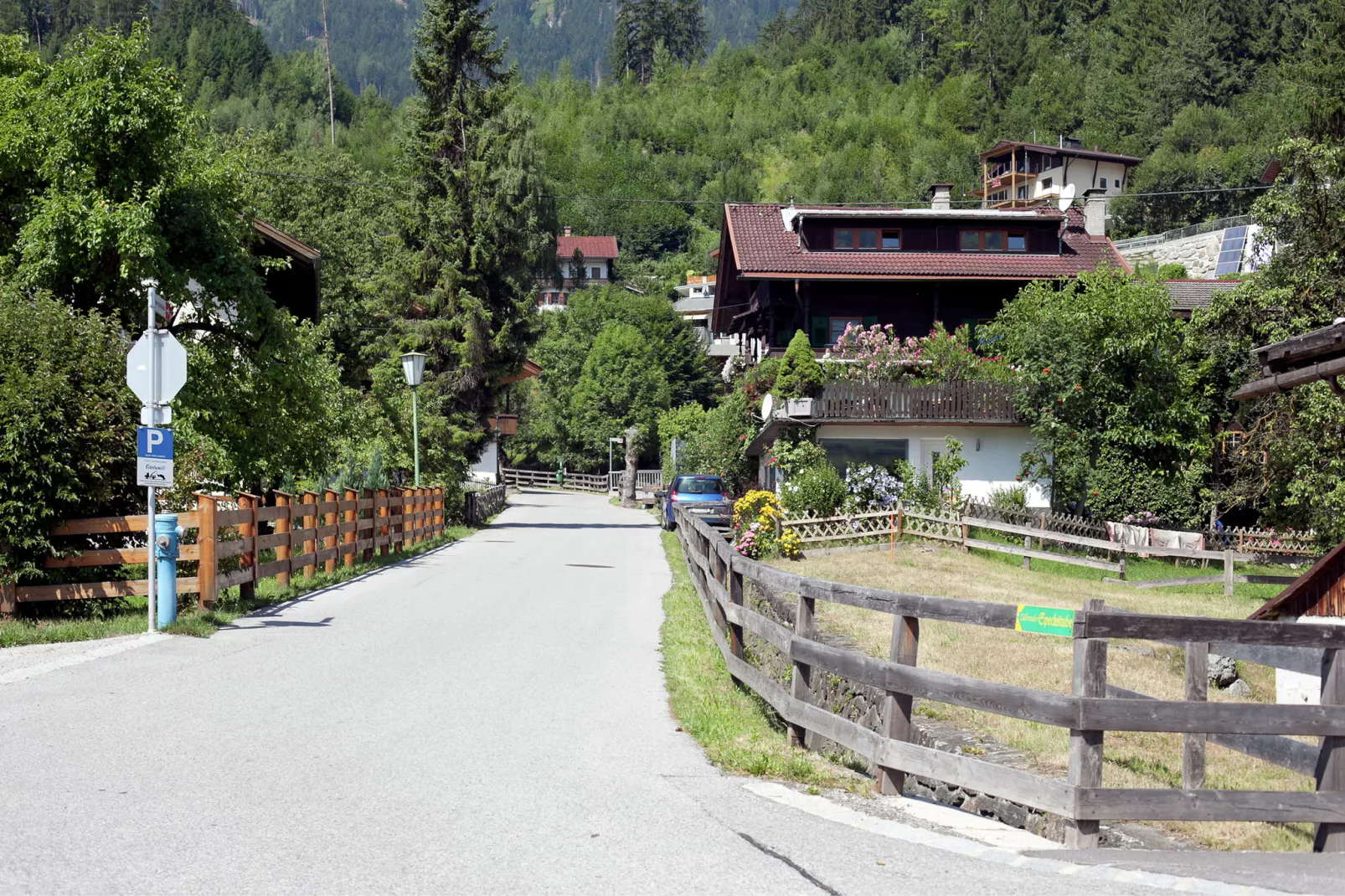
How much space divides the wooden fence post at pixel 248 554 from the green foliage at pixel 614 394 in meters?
69.3

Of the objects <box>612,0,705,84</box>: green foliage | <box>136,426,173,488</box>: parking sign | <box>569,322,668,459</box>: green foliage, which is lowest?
<box>136,426,173,488</box>: parking sign

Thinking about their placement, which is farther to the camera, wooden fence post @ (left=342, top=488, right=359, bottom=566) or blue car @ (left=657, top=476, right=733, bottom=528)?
blue car @ (left=657, top=476, right=733, bottom=528)

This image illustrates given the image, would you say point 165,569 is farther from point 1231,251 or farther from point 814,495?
point 1231,251

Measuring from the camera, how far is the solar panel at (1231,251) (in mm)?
65375

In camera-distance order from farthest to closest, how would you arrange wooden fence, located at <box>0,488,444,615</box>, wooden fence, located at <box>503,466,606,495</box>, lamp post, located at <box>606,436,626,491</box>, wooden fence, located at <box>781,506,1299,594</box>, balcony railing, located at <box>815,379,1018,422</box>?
wooden fence, located at <box>503,466,606,495</box>
lamp post, located at <box>606,436,626,491</box>
balcony railing, located at <box>815,379,1018,422</box>
wooden fence, located at <box>781,506,1299,594</box>
wooden fence, located at <box>0,488,444,615</box>

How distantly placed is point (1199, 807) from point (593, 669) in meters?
6.10

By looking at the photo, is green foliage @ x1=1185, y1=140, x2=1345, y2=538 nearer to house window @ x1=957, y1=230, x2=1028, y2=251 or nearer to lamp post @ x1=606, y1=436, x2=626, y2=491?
house window @ x1=957, y1=230, x2=1028, y2=251

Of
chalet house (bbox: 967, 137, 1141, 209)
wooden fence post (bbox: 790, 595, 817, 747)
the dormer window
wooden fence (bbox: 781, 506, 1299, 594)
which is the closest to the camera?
wooden fence post (bbox: 790, 595, 817, 747)

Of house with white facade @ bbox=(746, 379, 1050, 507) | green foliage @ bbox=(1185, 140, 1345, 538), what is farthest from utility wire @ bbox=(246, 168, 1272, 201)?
house with white facade @ bbox=(746, 379, 1050, 507)

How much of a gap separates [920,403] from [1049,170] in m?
74.0

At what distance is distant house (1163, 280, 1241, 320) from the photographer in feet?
143

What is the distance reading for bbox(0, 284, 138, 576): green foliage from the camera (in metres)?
12.4

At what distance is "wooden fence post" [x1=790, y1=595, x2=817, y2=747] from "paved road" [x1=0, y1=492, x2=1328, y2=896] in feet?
2.62

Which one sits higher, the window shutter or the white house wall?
the window shutter
